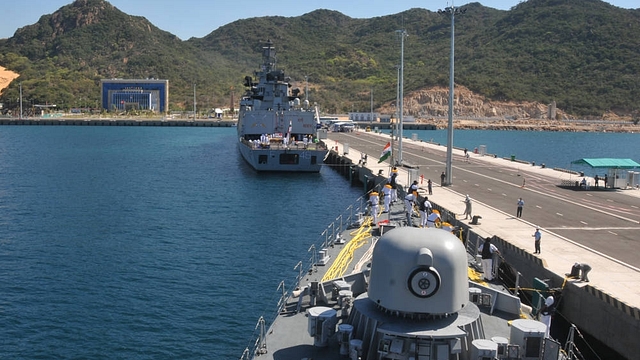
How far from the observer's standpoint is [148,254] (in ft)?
112

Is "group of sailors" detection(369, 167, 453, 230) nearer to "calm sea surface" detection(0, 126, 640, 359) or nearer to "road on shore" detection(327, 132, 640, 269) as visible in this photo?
"road on shore" detection(327, 132, 640, 269)

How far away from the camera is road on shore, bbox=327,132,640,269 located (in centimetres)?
2885

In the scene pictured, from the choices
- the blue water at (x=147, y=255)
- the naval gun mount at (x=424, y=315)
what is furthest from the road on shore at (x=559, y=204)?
the naval gun mount at (x=424, y=315)

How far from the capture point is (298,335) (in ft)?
48.6

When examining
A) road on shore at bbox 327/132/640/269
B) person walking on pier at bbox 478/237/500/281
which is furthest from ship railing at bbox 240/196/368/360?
road on shore at bbox 327/132/640/269

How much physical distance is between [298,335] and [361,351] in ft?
8.54

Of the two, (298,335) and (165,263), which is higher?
(298,335)

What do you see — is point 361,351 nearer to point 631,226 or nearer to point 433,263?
point 433,263

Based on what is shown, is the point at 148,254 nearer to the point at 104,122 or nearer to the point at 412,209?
the point at 412,209

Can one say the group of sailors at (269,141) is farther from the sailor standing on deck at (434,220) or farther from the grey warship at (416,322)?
the grey warship at (416,322)

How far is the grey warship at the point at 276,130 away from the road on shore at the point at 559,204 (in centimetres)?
1317

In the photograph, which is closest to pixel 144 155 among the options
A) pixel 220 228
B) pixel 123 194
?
pixel 123 194

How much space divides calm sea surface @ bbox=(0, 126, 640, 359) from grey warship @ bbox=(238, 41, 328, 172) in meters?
2.00

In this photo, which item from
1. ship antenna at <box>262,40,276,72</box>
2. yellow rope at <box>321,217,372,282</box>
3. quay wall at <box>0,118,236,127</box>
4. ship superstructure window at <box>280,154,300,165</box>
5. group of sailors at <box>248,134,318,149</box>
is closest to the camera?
yellow rope at <box>321,217,372,282</box>
